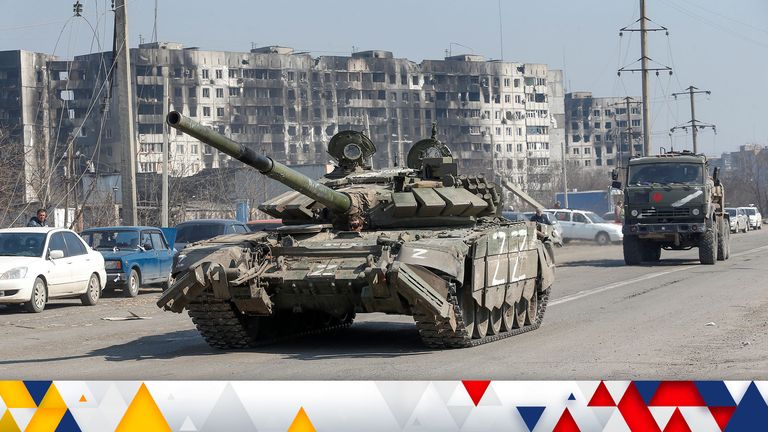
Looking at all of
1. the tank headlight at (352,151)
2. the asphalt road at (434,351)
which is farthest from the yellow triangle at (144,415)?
the tank headlight at (352,151)

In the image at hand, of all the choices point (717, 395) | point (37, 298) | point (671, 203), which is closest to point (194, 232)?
point (37, 298)

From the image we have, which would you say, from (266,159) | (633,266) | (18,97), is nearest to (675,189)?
(633,266)

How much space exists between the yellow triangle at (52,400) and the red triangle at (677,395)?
7.74ft

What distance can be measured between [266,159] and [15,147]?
31470 mm

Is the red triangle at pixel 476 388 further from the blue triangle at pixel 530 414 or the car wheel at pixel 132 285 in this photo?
the car wheel at pixel 132 285

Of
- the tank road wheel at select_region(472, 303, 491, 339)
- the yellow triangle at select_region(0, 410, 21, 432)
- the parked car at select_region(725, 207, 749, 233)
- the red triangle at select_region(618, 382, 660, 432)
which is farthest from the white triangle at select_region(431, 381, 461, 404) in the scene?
the parked car at select_region(725, 207, 749, 233)

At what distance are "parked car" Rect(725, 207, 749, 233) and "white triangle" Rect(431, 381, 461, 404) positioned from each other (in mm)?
59055

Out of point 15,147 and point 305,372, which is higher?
point 15,147

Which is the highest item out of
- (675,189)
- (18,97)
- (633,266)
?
(18,97)

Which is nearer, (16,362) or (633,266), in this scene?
(16,362)

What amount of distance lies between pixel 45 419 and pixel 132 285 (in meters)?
19.0

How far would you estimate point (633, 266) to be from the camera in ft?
101

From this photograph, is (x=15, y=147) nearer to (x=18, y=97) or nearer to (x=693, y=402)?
(x=693, y=402)

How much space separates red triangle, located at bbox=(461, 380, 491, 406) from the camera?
15.7ft
